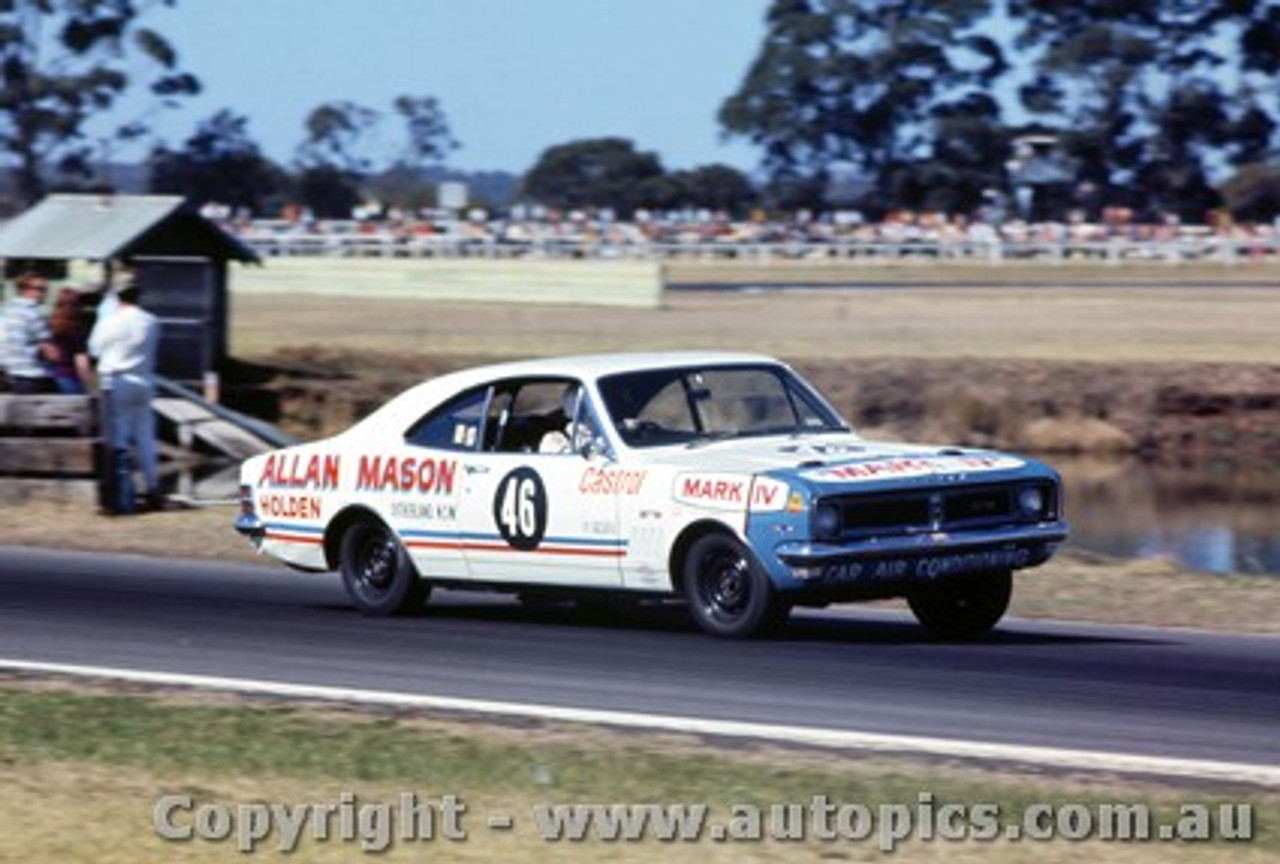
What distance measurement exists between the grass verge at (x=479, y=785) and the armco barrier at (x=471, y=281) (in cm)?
4099

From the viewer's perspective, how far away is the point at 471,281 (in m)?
53.2

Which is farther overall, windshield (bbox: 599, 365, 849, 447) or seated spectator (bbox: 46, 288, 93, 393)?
seated spectator (bbox: 46, 288, 93, 393)

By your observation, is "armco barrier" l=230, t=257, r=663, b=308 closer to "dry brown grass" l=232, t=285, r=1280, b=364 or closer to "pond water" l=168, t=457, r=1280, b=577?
"dry brown grass" l=232, t=285, r=1280, b=364

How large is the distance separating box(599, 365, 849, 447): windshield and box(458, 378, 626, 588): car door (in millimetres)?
228

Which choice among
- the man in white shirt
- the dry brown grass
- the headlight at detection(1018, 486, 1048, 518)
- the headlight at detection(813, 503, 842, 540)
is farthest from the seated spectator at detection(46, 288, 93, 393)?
the dry brown grass

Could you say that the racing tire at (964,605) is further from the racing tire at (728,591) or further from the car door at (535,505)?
the car door at (535,505)

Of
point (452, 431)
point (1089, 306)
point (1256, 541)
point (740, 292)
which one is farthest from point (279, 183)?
point (452, 431)

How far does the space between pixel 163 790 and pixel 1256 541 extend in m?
17.6

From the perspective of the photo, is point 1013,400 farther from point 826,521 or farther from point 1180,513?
point 826,521

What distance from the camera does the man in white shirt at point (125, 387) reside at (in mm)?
20188

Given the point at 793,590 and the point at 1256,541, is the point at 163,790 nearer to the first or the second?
the point at 793,590

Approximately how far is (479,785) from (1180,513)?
20075 millimetres

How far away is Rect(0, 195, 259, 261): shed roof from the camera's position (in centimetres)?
3167

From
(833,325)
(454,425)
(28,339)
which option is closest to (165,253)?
(28,339)
